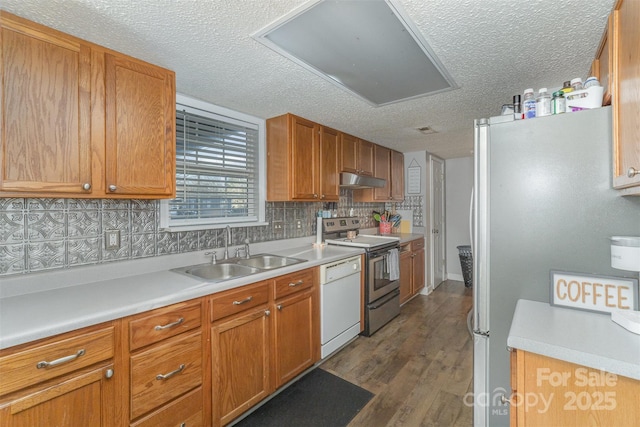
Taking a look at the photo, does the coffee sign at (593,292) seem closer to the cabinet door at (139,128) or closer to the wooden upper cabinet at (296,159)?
the wooden upper cabinet at (296,159)

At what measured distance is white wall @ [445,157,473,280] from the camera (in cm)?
479

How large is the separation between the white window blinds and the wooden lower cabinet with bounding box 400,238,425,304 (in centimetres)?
203

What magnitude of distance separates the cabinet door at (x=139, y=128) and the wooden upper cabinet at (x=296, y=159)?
1014 millimetres

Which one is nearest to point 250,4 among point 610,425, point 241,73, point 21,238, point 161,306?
point 241,73

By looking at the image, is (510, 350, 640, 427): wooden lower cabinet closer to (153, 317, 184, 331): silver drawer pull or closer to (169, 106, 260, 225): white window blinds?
(153, 317, 184, 331): silver drawer pull

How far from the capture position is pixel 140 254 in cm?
183

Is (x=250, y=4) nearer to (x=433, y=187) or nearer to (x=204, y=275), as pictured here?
(x=204, y=275)

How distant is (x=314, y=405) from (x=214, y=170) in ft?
6.24

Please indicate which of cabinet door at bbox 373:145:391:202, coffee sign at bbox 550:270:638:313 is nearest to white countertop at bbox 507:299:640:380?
coffee sign at bbox 550:270:638:313

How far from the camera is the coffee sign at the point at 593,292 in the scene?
112cm

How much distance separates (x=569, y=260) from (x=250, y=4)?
1.75 metres

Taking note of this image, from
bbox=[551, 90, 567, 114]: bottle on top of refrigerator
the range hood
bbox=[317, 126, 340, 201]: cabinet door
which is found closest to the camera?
bbox=[551, 90, 567, 114]: bottle on top of refrigerator

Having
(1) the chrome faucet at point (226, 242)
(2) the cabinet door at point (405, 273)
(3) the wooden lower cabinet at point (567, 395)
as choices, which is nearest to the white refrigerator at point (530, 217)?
(3) the wooden lower cabinet at point (567, 395)

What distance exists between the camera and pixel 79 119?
4.46 feet
